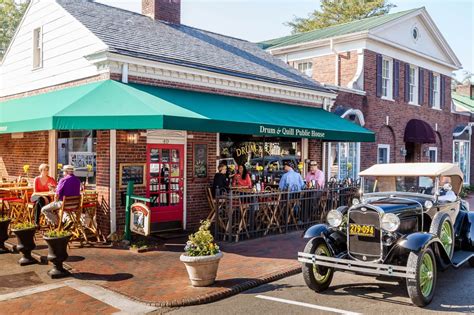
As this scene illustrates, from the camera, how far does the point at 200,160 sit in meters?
11.5

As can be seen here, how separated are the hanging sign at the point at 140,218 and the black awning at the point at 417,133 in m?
14.5

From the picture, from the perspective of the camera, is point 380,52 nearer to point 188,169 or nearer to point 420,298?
point 188,169

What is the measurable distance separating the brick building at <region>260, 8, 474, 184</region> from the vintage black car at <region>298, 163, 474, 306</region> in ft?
25.4

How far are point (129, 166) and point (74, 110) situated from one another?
178 centimetres

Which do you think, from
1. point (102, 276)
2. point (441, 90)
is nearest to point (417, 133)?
point (441, 90)

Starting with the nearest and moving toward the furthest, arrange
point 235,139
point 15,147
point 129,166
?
point 129,166, point 235,139, point 15,147

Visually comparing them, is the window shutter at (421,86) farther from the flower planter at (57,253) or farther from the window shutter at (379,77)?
the flower planter at (57,253)

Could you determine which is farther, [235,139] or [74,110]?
[235,139]

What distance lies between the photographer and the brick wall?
39.7ft

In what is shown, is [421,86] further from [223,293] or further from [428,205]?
[223,293]

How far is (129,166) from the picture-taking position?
999 cm

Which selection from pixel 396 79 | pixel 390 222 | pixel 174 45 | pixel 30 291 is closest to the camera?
pixel 390 222

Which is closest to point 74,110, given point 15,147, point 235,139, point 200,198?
point 200,198

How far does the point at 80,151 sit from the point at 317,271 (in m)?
6.67
